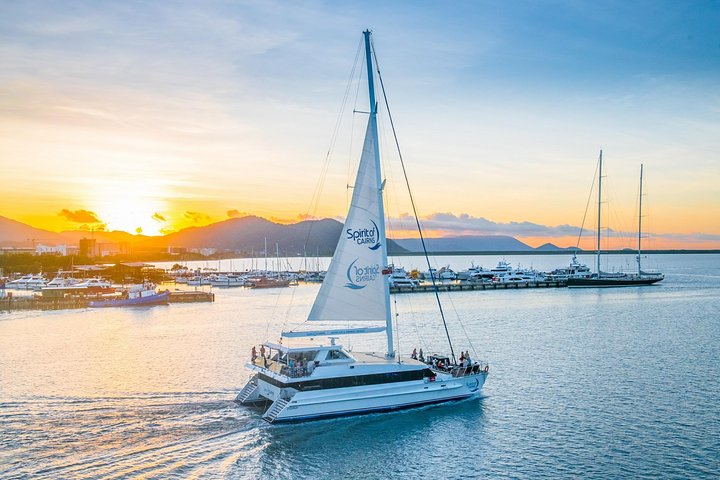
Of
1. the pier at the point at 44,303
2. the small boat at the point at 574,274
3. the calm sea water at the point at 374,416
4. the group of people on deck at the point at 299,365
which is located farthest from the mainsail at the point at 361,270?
the small boat at the point at 574,274

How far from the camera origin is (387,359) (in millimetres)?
31188

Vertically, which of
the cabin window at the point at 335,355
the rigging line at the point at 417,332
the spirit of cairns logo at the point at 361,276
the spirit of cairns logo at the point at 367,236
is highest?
the spirit of cairns logo at the point at 367,236

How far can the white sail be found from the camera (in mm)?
31125

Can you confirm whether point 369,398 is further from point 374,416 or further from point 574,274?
point 574,274

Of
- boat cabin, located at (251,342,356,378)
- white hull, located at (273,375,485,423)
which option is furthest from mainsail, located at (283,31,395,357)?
white hull, located at (273,375,485,423)

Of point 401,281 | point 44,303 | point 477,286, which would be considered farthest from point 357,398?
point 477,286

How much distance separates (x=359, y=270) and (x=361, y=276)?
1.02 ft

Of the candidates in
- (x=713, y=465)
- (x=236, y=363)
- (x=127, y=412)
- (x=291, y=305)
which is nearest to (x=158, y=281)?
(x=291, y=305)

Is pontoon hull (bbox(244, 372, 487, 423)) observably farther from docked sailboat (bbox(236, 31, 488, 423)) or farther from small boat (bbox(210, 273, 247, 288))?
small boat (bbox(210, 273, 247, 288))

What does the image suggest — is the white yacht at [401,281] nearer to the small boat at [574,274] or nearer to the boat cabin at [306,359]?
the small boat at [574,274]

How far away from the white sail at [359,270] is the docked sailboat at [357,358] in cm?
4

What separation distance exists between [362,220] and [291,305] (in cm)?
6313

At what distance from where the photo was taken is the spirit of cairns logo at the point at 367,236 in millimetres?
31312

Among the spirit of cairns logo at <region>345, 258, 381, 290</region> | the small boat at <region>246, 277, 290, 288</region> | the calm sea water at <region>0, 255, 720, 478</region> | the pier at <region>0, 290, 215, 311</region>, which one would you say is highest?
the spirit of cairns logo at <region>345, 258, 381, 290</region>
